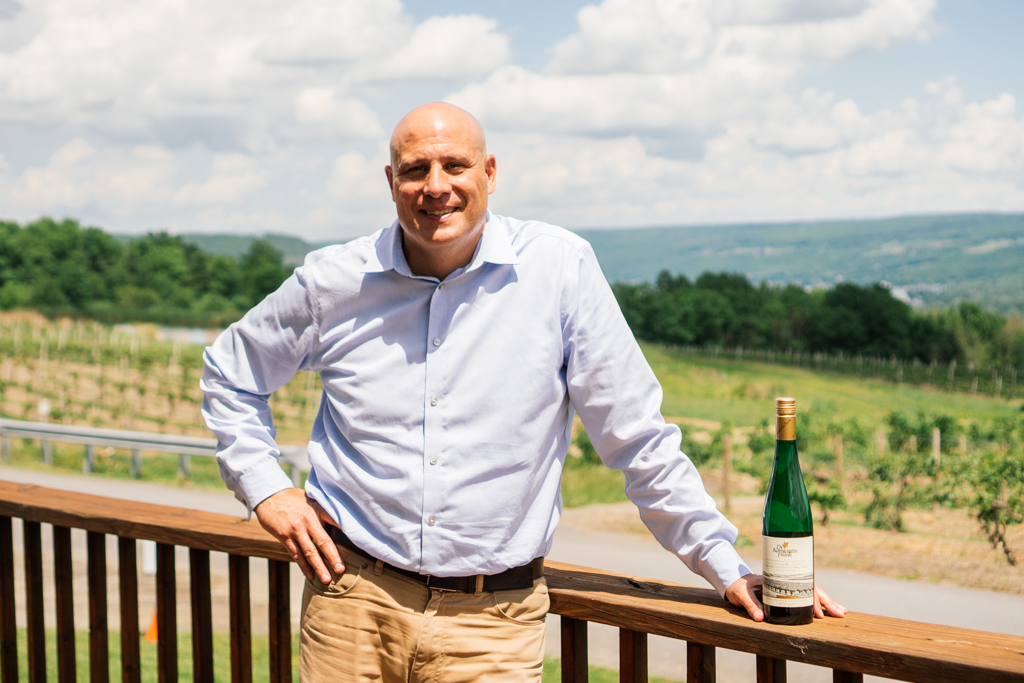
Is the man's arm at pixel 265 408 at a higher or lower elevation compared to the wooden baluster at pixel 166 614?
higher

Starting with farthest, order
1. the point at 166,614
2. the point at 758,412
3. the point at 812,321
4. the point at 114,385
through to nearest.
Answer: the point at 812,321 → the point at 114,385 → the point at 758,412 → the point at 166,614

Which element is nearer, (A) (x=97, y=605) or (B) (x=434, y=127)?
Result: (B) (x=434, y=127)

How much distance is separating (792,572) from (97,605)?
61.7 inches

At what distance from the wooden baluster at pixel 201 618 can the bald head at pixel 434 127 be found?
1051 mm

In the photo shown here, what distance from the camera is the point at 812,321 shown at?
35594 mm

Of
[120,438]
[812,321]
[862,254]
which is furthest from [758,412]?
[862,254]

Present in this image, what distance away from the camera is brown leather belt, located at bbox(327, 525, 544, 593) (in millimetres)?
1482

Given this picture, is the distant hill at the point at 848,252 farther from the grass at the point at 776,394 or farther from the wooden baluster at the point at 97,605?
the wooden baluster at the point at 97,605

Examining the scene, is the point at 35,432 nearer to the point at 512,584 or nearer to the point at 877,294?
the point at 512,584

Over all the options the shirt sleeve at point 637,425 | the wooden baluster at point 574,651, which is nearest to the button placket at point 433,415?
the shirt sleeve at point 637,425

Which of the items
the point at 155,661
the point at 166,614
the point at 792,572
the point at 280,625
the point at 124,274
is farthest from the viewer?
the point at 124,274

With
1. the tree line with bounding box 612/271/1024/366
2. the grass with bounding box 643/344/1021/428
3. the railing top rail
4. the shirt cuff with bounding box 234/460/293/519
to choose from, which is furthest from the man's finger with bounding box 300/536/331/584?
the tree line with bounding box 612/271/1024/366

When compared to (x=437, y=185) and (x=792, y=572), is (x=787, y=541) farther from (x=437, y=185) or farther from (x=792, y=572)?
(x=437, y=185)

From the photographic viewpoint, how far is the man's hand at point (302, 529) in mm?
1540
